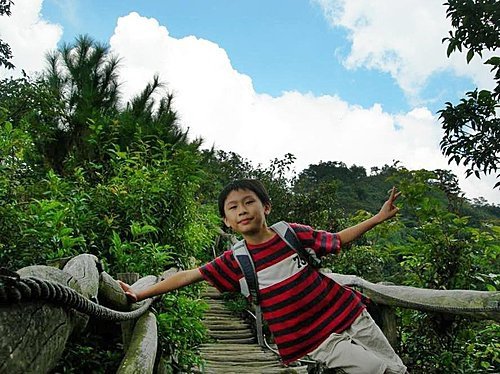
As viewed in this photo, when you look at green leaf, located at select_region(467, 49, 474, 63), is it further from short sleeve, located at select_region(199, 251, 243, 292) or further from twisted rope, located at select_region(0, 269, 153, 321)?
twisted rope, located at select_region(0, 269, 153, 321)

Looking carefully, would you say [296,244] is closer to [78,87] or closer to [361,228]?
[361,228]

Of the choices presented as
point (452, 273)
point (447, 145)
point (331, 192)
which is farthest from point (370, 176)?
point (452, 273)

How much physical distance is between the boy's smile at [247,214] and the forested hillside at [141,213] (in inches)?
31.2

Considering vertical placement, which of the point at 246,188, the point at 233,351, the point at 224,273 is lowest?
the point at 233,351

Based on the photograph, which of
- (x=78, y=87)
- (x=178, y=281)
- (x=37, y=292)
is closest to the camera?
(x=37, y=292)

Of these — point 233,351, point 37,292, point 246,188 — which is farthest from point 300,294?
point 233,351

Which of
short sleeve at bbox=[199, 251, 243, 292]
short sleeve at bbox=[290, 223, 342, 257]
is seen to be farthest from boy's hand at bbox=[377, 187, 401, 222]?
short sleeve at bbox=[199, 251, 243, 292]

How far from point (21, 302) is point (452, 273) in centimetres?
245

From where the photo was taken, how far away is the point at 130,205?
423 centimetres

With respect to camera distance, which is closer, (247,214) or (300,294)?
(300,294)

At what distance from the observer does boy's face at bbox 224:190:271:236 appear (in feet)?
6.16

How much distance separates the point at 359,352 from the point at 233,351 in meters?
4.06

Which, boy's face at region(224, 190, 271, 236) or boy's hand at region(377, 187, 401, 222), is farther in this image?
boy's hand at region(377, 187, 401, 222)

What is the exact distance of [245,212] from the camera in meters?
1.88
